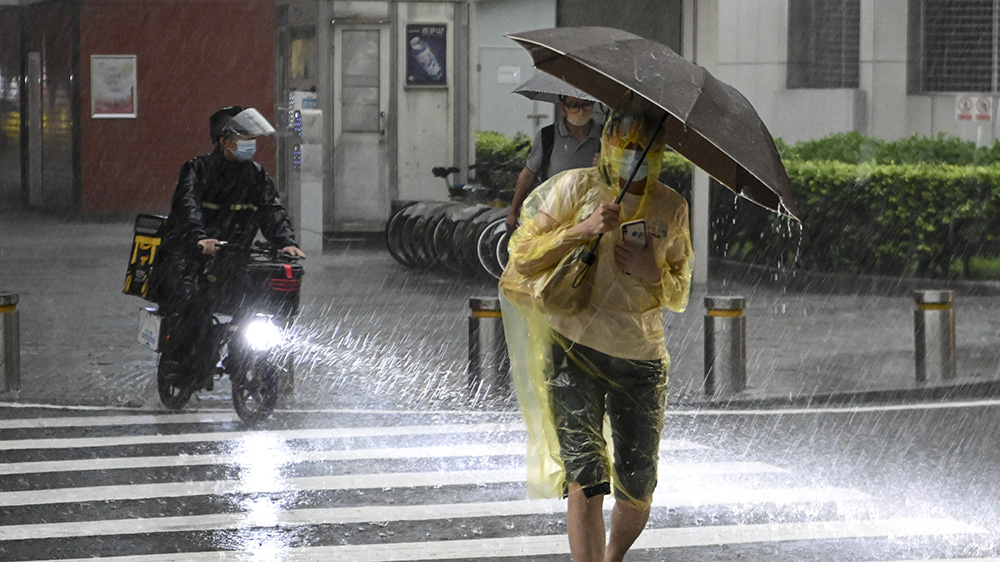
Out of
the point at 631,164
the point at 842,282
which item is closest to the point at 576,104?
the point at 631,164

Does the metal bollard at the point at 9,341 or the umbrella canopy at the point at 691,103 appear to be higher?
the umbrella canopy at the point at 691,103

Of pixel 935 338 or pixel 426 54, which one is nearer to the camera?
pixel 935 338

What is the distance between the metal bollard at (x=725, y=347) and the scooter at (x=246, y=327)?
284cm

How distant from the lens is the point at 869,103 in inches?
986

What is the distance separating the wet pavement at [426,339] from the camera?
386 inches

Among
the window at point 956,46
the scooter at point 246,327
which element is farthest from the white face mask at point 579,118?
the window at point 956,46

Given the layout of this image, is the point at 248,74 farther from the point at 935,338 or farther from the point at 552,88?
the point at 552,88

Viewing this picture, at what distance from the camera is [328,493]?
7098 mm

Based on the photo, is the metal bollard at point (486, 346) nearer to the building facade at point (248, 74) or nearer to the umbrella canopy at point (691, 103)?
the umbrella canopy at point (691, 103)

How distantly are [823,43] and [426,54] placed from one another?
342 inches

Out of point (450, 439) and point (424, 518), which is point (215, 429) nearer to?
point (450, 439)

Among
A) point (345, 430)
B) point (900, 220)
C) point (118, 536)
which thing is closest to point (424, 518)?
point (118, 536)

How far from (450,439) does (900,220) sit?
9.22 metres

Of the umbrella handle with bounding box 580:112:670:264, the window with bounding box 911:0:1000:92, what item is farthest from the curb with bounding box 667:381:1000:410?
the window with bounding box 911:0:1000:92
